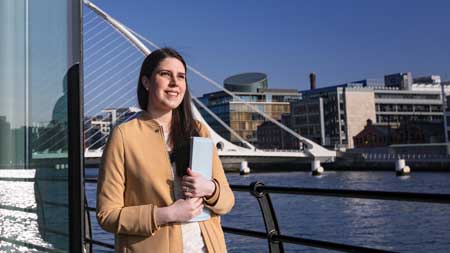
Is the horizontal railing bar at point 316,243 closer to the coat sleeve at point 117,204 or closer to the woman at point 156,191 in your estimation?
the woman at point 156,191

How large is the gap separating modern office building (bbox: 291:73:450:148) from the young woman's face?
61044 millimetres

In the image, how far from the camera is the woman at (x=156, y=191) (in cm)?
110

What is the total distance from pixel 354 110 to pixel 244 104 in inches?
564

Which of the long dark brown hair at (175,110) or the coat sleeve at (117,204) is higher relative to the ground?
the long dark brown hair at (175,110)

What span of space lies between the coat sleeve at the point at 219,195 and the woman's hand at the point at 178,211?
0.05 metres

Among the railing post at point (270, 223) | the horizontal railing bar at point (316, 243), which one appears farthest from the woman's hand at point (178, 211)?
the railing post at point (270, 223)

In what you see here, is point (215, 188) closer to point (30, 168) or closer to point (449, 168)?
point (30, 168)

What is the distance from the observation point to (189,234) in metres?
1.14

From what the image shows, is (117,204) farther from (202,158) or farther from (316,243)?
(316,243)

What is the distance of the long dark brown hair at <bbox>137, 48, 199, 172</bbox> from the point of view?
1.19m

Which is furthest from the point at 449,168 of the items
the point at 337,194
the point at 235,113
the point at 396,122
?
the point at 337,194

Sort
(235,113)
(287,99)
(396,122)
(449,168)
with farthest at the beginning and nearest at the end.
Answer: (287,99)
(235,113)
(396,122)
(449,168)

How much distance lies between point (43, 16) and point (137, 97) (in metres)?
0.28

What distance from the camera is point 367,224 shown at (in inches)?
484
